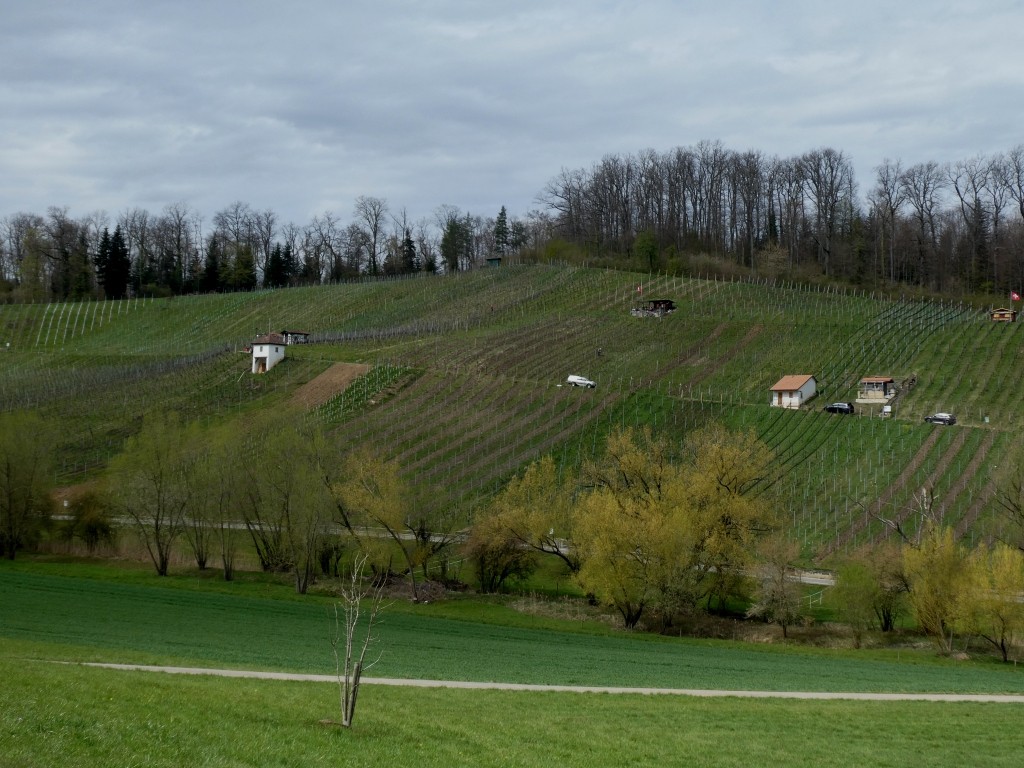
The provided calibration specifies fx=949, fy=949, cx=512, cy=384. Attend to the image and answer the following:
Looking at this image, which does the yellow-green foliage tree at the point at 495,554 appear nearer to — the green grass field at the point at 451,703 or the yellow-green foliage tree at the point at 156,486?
the green grass field at the point at 451,703

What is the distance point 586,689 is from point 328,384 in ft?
250

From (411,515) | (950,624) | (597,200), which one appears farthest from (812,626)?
(597,200)

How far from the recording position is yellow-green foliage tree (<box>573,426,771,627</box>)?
47625 mm

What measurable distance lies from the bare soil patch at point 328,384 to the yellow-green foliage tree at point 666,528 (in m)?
44.3

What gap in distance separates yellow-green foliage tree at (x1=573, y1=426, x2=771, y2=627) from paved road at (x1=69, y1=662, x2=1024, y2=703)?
1952cm

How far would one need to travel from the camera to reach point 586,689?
86.5ft

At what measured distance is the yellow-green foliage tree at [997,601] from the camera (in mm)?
40656

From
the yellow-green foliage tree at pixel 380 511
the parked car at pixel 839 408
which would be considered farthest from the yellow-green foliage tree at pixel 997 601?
the parked car at pixel 839 408

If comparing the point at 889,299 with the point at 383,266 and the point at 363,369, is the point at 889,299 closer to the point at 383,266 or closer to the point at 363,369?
the point at 363,369

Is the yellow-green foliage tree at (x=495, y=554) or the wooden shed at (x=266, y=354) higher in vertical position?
the wooden shed at (x=266, y=354)

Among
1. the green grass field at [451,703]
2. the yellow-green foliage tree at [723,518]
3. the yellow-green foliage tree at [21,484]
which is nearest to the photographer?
the green grass field at [451,703]

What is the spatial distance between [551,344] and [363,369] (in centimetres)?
2245

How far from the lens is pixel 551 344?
11044 cm

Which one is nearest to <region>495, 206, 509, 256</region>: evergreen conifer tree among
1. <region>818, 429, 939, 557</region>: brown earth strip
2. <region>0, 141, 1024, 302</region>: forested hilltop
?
<region>0, 141, 1024, 302</region>: forested hilltop
